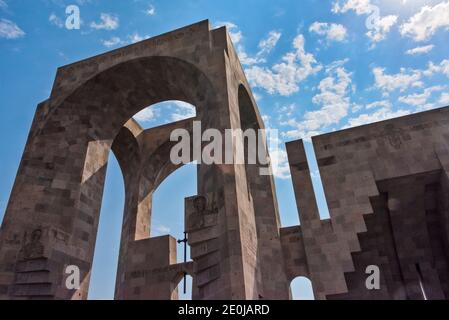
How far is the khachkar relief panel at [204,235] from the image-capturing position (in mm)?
9156

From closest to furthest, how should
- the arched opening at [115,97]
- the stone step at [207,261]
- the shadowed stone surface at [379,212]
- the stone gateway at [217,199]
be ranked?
the stone step at [207,261] → the stone gateway at [217,199] → the shadowed stone surface at [379,212] → the arched opening at [115,97]

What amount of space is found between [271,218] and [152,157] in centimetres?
809

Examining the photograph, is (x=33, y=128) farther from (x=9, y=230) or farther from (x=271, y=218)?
(x=271, y=218)

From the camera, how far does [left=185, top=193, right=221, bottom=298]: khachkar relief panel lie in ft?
30.0

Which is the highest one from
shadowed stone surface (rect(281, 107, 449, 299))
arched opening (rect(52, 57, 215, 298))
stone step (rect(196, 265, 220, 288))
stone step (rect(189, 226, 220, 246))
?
arched opening (rect(52, 57, 215, 298))

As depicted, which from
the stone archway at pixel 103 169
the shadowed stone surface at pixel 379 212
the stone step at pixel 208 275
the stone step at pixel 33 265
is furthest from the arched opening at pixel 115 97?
the shadowed stone surface at pixel 379 212

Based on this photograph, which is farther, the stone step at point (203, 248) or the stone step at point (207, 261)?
the stone step at point (203, 248)

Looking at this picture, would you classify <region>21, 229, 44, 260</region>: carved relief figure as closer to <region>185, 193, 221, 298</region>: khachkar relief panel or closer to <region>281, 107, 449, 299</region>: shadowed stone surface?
<region>185, 193, 221, 298</region>: khachkar relief panel

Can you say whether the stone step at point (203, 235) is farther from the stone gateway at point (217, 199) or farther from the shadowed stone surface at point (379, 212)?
the shadowed stone surface at point (379, 212)

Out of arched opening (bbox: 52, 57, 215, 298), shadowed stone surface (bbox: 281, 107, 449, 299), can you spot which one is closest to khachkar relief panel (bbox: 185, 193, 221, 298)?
arched opening (bbox: 52, 57, 215, 298)

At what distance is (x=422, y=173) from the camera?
42.8 ft

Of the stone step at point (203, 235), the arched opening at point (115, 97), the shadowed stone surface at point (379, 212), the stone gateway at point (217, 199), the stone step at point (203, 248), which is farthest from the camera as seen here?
the arched opening at point (115, 97)
